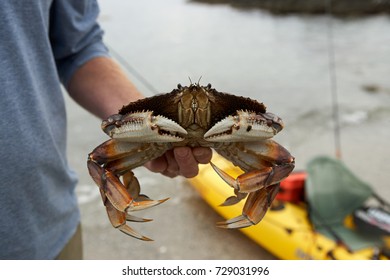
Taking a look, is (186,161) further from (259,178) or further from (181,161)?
(259,178)

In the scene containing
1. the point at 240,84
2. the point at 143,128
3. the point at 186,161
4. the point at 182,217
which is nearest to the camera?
the point at 143,128

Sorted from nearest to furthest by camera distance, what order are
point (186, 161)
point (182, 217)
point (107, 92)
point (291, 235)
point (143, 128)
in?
1. point (143, 128)
2. point (186, 161)
3. point (107, 92)
4. point (291, 235)
5. point (182, 217)

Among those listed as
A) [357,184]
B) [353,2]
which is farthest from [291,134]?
[353,2]

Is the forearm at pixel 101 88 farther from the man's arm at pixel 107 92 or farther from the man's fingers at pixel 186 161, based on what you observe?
the man's fingers at pixel 186 161

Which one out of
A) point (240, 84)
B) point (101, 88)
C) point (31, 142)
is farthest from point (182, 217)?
point (240, 84)

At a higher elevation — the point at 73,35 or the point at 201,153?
the point at 73,35

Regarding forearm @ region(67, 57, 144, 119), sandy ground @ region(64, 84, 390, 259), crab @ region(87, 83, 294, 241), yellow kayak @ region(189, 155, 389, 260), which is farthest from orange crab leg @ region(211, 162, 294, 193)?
sandy ground @ region(64, 84, 390, 259)

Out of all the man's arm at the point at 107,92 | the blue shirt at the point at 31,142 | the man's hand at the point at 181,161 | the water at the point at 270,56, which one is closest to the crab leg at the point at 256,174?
the man's hand at the point at 181,161

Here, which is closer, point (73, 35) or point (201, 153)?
point (201, 153)
